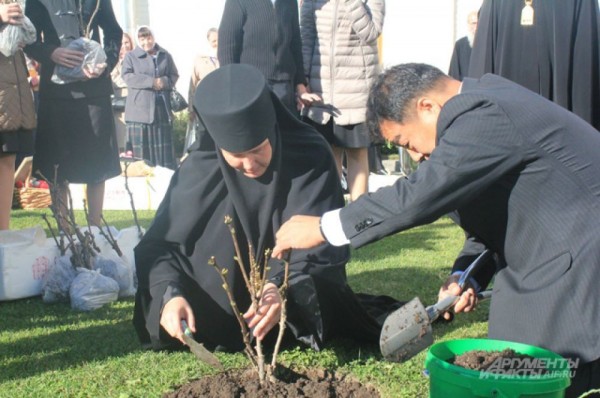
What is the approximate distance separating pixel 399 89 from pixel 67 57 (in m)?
3.81

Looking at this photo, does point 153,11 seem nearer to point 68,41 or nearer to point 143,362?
point 68,41

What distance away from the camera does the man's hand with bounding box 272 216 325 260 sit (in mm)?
2955

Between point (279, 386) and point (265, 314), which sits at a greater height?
point (265, 314)

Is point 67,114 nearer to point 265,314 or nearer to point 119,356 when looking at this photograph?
point 119,356

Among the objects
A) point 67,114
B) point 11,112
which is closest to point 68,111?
point 67,114

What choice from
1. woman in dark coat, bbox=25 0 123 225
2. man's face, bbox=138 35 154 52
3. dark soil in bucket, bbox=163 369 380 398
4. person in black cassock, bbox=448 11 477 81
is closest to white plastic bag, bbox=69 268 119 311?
woman in dark coat, bbox=25 0 123 225

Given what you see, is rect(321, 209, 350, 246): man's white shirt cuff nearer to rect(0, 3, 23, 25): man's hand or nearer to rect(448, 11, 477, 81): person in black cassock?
rect(0, 3, 23, 25): man's hand

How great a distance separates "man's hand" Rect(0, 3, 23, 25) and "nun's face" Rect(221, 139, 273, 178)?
2.46 meters

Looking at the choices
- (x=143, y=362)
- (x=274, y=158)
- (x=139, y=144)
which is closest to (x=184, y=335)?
(x=143, y=362)

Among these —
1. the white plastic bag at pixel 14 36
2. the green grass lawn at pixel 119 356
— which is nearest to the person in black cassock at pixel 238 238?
the green grass lawn at pixel 119 356

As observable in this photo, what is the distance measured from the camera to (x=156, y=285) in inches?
153

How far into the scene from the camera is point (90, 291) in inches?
199

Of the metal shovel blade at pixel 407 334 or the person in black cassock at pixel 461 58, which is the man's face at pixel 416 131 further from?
the person in black cassock at pixel 461 58

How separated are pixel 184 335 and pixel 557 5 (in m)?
3.06
